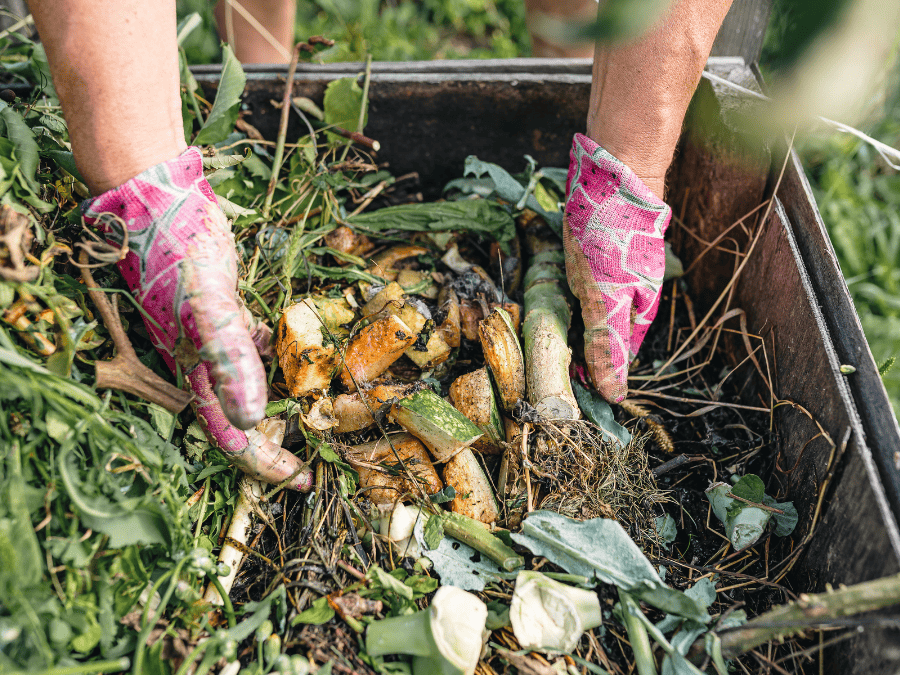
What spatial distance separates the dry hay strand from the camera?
3.41 feet

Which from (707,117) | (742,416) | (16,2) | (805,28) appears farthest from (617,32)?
(16,2)

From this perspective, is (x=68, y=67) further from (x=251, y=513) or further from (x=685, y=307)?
(x=685, y=307)

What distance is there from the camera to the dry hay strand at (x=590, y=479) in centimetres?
104

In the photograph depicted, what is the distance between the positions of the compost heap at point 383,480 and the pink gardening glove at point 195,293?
0.20 feet

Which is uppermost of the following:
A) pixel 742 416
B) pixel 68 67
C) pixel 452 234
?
pixel 68 67

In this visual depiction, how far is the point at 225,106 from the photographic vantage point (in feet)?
4.45

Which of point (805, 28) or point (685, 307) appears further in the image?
point (685, 307)

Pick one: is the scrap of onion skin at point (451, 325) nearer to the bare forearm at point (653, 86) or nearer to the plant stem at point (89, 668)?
the bare forearm at point (653, 86)

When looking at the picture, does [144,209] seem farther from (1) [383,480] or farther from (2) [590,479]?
(2) [590,479]

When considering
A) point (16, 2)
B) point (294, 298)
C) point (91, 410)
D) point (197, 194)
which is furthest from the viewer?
point (16, 2)

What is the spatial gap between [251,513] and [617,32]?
101cm

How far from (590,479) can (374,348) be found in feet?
1.54

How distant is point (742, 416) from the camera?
1.27 m

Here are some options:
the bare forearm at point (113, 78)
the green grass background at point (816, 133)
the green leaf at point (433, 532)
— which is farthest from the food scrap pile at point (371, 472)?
the green grass background at point (816, 133)
